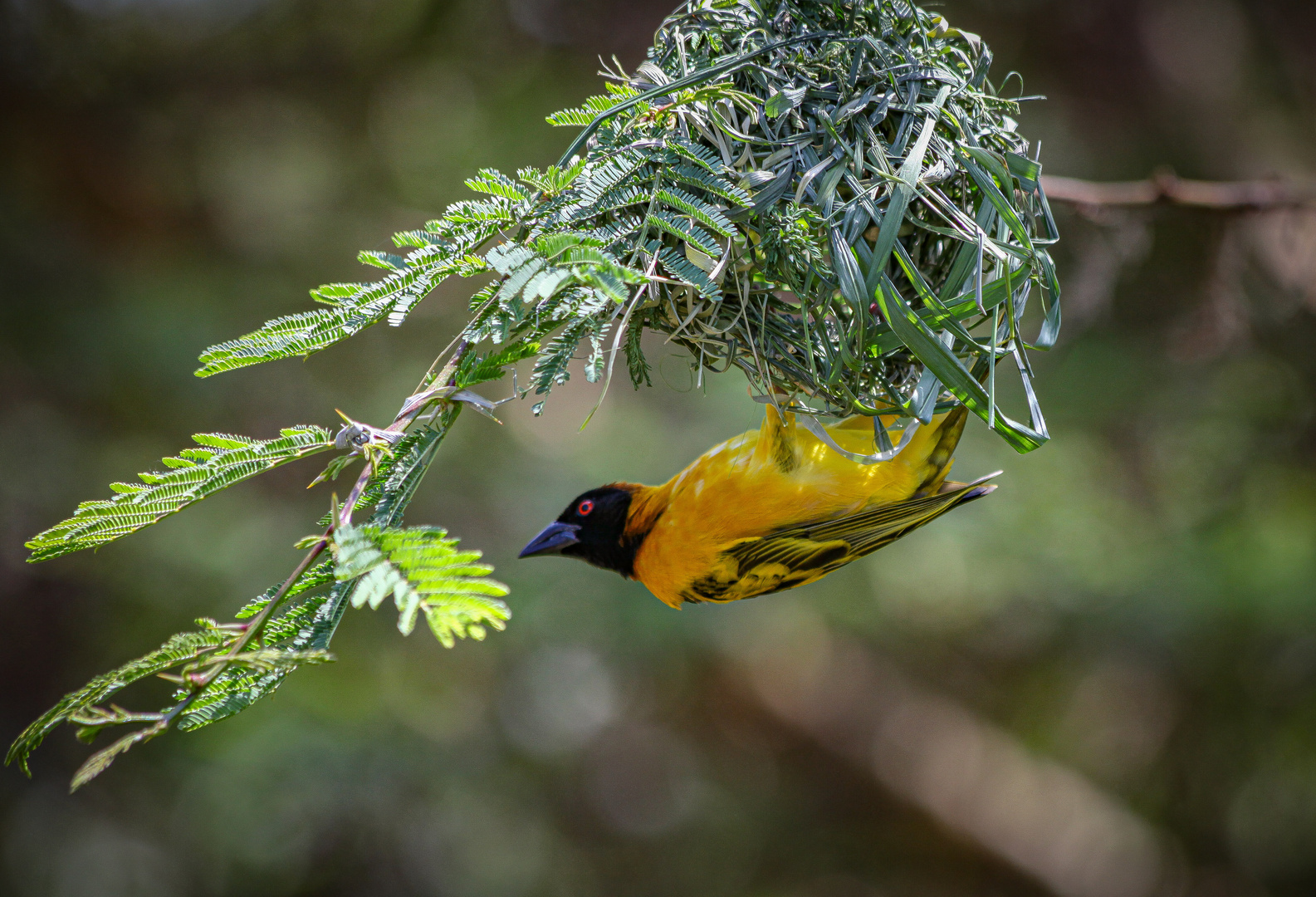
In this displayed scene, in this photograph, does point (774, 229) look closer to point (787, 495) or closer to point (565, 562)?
point (787, 495)

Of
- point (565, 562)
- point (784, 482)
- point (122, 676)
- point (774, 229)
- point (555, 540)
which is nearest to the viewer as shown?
point (122, 676)

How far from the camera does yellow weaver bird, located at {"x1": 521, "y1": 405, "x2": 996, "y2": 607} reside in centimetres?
209

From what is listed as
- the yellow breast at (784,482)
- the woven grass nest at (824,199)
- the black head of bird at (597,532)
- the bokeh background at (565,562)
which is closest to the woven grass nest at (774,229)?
the woven grass nest at (824,199)

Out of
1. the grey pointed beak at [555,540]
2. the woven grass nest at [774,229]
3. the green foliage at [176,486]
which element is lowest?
the green foliage at [176,486]

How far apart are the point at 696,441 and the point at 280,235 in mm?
3953

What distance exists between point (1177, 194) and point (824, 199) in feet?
7.08

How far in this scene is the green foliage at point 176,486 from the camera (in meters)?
1.30

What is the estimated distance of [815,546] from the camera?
7.04 ft

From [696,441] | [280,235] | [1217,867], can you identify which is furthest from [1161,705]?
[280,235]

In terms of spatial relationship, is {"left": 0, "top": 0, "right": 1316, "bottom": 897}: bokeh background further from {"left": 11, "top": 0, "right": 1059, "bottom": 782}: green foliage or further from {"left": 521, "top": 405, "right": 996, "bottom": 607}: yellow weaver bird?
{"left": 11, "top": 0, "right": 1059, "bottom": 782}: green foliage

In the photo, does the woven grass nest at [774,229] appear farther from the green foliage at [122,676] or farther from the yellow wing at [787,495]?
the green foliage at [122,676]

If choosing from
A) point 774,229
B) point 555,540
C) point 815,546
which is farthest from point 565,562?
point 774,229

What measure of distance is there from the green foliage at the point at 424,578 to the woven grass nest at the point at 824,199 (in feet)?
1.61

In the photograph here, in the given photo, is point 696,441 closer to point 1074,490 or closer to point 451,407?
point 1074,490
